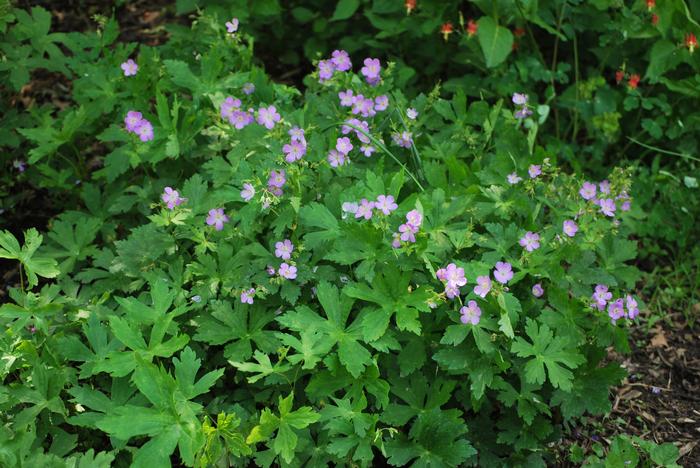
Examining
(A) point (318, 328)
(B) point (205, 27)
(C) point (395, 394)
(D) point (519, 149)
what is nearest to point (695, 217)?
(D) point (519, 149)

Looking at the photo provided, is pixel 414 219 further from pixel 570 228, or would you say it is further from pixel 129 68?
pixel 129 68

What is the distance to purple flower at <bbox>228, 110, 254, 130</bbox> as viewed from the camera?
2984 mm

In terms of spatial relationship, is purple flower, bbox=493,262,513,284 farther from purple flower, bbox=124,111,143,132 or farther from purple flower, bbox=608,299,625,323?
purple flower, bbox=124,111,143,132

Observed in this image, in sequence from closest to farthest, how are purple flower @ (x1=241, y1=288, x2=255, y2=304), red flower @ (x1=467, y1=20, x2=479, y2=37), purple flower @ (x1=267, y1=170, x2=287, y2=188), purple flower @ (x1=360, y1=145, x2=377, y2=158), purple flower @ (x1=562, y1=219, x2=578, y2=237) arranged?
purple flower @ (x1=241, y1=288, x2=255, y2=304) → purple flower @ (x1=267, y1=170, x2=287, y2=188) → purple flower @ (x1=562, y1=219, x2=578, y2=237) → purple flower @ (x1=360, y1=145, x2=377, y2=158) → red flower @ (x1=467, y1=20, x2=479, y2=37)

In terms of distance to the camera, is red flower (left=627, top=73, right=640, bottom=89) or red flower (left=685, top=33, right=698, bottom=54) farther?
red flower (left=627, top=73, right=640, bottom=89)

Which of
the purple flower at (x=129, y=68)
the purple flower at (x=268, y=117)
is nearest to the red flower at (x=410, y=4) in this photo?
the purple flower at (x=268, y=117)

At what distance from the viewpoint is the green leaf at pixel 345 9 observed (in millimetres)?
3932

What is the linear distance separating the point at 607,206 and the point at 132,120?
6.20 ft

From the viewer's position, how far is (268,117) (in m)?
2.95

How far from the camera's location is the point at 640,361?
128 inches

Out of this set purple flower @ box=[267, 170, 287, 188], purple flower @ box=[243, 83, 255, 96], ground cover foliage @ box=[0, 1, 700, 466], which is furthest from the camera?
purple flower @ box=[243, 83, 255, 96]

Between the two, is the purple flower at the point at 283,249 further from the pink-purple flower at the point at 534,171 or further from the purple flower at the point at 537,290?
the pink-purple flower at the point at 534,171

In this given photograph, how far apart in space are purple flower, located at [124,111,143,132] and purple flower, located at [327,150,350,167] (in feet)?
2.64

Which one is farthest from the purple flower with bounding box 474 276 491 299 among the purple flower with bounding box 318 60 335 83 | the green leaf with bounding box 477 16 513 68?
the green leaf with bounding box 477 16 513 68
